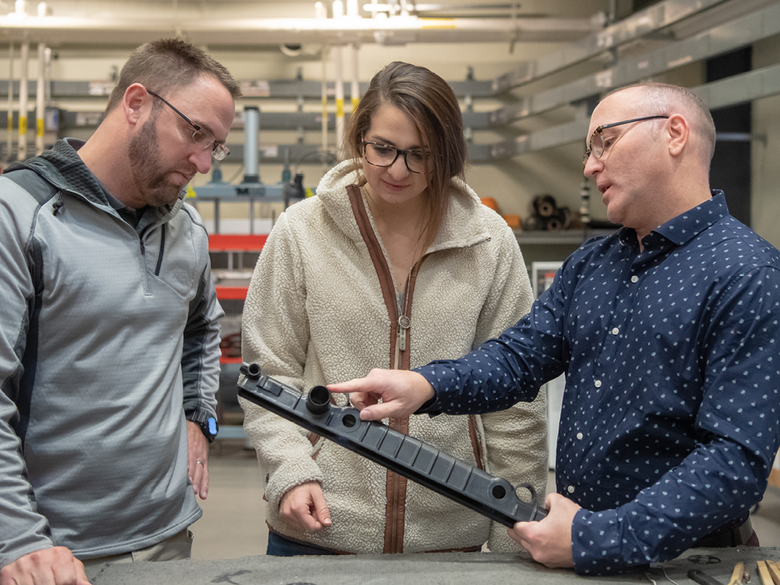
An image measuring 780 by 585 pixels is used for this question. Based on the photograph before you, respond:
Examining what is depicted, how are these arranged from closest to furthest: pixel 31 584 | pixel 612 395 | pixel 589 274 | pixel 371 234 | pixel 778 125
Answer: pixel 31 584
pixel 612 395
pixel 589 274
pixel 371 234
pixel 778 125

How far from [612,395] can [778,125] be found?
13.2 feet

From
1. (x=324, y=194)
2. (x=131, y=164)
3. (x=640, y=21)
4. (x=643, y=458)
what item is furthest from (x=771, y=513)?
(x=131, y=164)

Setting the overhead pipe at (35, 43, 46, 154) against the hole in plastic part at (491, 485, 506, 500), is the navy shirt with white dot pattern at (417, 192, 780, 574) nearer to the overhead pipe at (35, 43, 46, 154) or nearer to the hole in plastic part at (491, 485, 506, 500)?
the hole in plastic part at (491, 485, 506, 500)

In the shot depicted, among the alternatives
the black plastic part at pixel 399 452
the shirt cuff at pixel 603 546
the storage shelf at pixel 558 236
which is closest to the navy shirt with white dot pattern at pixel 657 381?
the shirt cuff at pixel 603 546

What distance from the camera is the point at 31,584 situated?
2.80 ft

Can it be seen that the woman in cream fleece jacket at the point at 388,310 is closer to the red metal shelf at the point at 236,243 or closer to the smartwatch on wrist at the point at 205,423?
the smartwatch on wrist at the point at 205,423

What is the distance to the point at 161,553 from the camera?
1.19 meters

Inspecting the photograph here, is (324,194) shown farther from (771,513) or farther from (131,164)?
(771,513)

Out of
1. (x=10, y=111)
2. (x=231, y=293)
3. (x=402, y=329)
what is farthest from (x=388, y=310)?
(x=10, y=111)

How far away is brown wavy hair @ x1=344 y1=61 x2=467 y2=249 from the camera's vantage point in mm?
1164

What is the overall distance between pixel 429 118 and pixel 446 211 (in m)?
0.19

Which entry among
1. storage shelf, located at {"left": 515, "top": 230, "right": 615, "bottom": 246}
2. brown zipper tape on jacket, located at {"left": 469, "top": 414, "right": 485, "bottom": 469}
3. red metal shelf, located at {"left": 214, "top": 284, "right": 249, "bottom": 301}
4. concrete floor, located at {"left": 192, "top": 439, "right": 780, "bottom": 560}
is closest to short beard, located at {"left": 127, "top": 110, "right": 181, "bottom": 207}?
brown zipper tape on jacket, located at {"left": 469, "top": 414, "right": 485, "bottom": 469}

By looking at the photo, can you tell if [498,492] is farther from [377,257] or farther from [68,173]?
[68,173]

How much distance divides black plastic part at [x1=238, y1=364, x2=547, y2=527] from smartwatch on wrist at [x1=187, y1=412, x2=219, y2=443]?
51 centimetres
